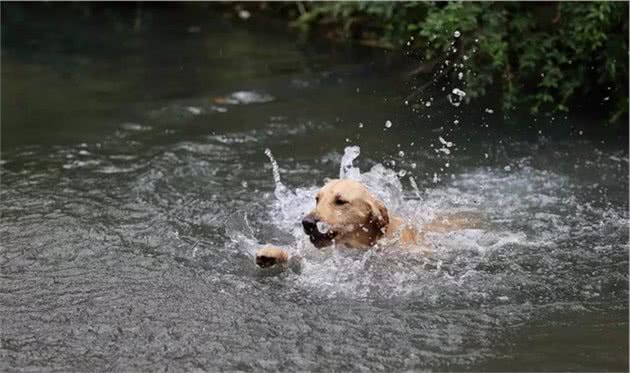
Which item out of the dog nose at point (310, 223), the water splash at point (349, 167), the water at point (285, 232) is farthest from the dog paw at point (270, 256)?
the water splash at point (349, 167)

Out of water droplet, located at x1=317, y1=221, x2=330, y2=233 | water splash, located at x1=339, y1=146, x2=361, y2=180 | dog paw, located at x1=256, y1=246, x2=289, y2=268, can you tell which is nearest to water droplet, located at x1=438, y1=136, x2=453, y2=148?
water splash, located at x1=339, y1=146, x2=361, y2=180

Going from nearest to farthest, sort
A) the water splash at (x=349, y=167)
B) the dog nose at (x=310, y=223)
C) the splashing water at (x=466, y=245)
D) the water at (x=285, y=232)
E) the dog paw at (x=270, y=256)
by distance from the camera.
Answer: the water at (x=285, y=232)
the splashing water at (x=466, y=245)
the dog paw at (x=270, y=256)
the dog nose at (x=310, y=223)
the water splash at (x=349, y=167)

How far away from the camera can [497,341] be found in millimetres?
4234

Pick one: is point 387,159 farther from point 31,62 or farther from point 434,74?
point 31,62

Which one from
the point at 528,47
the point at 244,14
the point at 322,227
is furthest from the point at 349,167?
the point at 244,14

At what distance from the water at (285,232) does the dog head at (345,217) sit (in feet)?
0.42

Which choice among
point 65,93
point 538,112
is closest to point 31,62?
point 65,93

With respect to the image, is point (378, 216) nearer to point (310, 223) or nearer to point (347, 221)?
point (347, 221)

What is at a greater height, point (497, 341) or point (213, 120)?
point (213, 120)

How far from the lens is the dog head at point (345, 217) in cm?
530

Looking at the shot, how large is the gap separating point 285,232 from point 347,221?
2.95 feet

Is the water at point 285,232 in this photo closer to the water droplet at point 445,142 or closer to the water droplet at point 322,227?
the water droplet at point 445,142

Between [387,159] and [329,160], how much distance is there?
21.9 inches

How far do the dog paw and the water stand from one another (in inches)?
4.7
